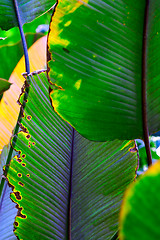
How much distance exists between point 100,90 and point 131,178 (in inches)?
7.3

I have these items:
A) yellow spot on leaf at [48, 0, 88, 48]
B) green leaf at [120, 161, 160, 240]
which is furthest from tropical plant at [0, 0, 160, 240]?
green leaf at [120, 161, 160, 240]

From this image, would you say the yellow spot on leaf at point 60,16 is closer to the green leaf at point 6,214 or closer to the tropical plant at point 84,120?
the tropical plant at point 84,120

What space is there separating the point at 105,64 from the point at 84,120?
10 centimetres

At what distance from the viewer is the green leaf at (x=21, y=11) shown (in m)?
0.73

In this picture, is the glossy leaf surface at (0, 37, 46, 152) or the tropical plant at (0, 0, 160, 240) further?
the glossy leaf surface at (0, 37, 46, 152)

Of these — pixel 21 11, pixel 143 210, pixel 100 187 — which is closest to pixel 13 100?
pixel 21 11

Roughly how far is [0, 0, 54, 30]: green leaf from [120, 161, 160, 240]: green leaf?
686mm

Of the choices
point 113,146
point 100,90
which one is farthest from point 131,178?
point 100,90

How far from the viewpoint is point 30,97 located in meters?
0.53

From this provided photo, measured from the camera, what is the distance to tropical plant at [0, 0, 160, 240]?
1.35 ft

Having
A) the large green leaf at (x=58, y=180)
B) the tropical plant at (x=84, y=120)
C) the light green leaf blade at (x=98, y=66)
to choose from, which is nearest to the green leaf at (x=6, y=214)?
the tropical plant at (x=84, y=120)

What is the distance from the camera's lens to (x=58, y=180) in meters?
0.56

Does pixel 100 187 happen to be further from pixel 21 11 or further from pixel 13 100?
pixel 21 11

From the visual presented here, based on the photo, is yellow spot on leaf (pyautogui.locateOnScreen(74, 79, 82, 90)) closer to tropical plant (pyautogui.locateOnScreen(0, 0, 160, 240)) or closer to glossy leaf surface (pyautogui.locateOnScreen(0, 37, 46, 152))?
tropical plant (pyautogui.locateOnScreen(0, 0, 160, 240))
